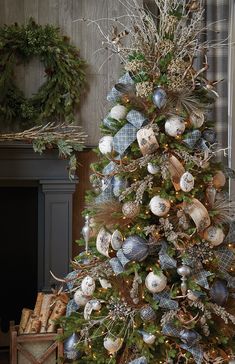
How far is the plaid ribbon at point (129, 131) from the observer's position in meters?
2.34

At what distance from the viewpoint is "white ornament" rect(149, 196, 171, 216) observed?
226 cm

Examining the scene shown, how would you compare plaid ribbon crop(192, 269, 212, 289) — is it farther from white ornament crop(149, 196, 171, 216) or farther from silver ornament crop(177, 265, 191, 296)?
white ornament crop(149, 196, 171, 216)

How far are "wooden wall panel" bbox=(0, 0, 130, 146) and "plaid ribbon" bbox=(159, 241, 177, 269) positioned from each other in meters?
1.55

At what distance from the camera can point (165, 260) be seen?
2279 millimetres

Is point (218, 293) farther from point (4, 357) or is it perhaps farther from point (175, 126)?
point (4, 357)

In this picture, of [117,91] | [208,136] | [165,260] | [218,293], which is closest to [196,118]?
[208,136]

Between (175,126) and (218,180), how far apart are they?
30 centimetres

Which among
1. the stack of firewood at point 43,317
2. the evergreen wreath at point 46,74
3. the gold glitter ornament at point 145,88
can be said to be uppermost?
the evergreen wreath at point 46,74

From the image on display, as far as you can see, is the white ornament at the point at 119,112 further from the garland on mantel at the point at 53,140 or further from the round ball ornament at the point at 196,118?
the garland on mantel at the point at 53,140

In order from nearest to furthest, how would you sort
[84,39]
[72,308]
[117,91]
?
[117,91] < [72,308] < [84,39]

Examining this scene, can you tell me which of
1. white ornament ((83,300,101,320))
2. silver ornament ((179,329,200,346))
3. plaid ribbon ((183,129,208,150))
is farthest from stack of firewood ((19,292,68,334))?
plaid ribbon ((183,129,208,150))

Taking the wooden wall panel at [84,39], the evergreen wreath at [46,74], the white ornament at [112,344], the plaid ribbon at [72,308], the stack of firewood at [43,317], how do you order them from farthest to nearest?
the wooden wall panel at [84,39], the evergreen wreath at [46,74], the stack of firewood at [43,317], the plaid ribbon at [72,308], the white ornament at [112,344]

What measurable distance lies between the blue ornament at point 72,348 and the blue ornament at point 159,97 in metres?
1.03

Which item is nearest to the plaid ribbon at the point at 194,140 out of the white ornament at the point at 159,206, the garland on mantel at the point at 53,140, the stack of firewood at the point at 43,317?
the white ornament at the point at 159,206
